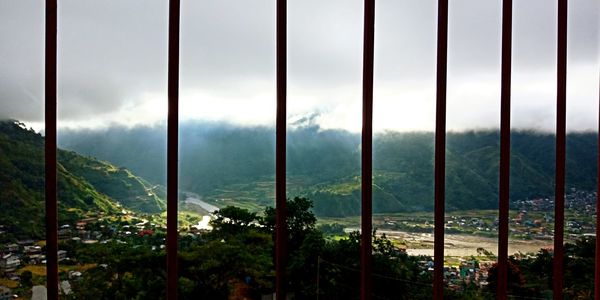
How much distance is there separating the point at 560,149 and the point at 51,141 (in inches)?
47.5

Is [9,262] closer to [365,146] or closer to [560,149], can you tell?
[365,146]

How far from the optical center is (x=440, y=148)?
119cm

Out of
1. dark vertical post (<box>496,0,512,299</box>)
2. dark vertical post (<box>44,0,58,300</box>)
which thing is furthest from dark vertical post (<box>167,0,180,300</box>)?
dark vertical post (<box>496,0,512,299</box>)

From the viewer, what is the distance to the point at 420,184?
167 cm

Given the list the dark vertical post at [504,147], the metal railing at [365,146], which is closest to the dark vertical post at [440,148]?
the metal railing at [365,146]

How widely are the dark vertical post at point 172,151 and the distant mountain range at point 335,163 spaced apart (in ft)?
1.11

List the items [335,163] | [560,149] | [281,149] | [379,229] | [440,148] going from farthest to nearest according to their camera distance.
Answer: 1. [379,229]
2. [335,163]
3. [560,149]
4. [440,148]
5. [281,149]

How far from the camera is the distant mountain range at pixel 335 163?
1357 mm

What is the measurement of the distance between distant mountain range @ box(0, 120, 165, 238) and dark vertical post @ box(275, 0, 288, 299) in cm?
44

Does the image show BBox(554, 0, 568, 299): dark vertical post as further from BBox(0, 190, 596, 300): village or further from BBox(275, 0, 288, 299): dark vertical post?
BBox(275, 0, 288, 299): dark vertical post

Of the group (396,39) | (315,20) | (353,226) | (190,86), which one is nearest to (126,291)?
(190,86)

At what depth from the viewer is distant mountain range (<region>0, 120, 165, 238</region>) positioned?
50.8 inches

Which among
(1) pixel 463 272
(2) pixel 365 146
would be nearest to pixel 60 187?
(2) pixel 365 146

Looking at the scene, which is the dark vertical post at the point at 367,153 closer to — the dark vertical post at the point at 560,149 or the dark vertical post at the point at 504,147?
the dark vertical post at the point at 504,147
